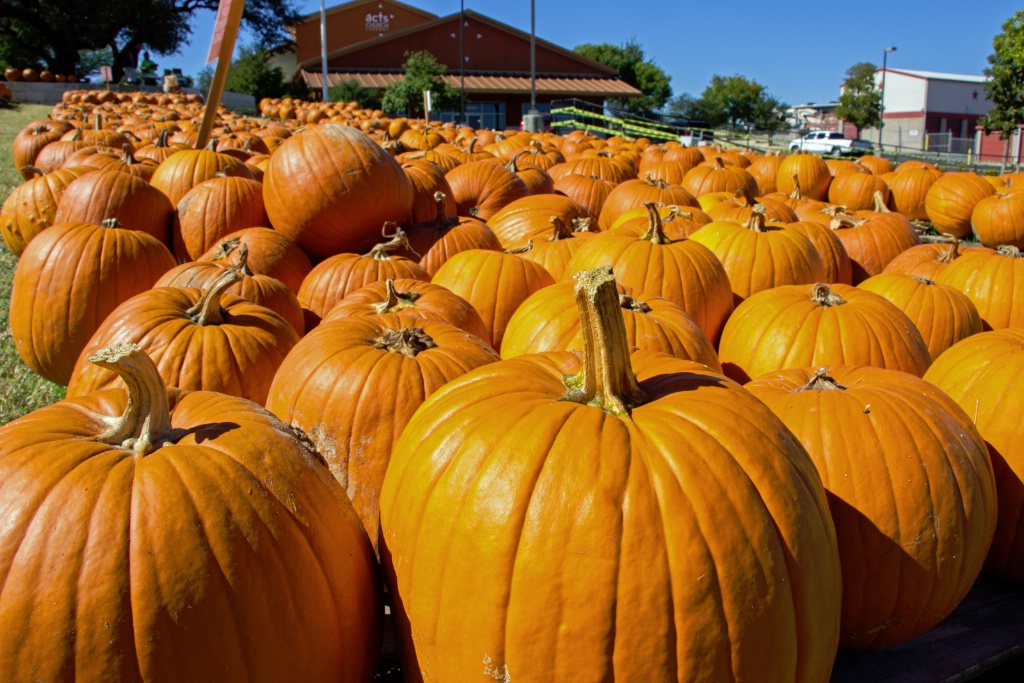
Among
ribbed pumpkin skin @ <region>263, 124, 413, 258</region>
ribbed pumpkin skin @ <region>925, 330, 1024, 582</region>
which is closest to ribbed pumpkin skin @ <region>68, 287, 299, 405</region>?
ribbed pumpkin skin @ <region>263, 124, 413, 258</region>

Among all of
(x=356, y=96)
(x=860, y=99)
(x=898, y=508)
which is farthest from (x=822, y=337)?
(x=860, y=99)

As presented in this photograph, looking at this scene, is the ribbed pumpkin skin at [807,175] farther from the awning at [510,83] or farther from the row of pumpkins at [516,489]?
the awning at [510,83]

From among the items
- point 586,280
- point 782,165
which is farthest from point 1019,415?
point 782,165

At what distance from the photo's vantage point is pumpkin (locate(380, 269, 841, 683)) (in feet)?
3.92

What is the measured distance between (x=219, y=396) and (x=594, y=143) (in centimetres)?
1275

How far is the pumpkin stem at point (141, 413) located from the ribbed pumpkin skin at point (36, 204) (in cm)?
464

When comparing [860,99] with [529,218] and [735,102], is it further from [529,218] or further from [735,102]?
[529,218]

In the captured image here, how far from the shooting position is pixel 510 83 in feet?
144

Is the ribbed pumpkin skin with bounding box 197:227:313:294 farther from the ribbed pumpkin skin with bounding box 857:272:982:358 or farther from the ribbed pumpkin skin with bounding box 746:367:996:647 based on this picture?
the ribbed pumpkin skin with bounding box 746:367:996:647

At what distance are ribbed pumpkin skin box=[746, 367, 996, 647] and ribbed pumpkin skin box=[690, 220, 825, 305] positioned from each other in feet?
5.90

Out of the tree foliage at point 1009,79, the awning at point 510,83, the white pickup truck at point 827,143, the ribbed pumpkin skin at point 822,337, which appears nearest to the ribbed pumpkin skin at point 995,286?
the ribbed pumpkin skin at point 822,337

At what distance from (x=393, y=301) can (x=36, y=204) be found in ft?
12.8

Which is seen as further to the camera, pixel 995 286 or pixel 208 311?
pixel 995 286

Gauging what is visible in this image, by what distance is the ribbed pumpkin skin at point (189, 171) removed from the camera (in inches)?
203
